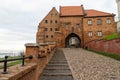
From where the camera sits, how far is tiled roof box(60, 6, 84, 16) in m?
42.0

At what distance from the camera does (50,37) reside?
4859cm

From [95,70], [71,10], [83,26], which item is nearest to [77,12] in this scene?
[71,10]

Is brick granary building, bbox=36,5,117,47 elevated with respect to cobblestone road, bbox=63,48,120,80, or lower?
elevated

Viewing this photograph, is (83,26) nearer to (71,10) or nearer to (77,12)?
(77,12)

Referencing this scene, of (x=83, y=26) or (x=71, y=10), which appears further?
(x=71, y=10)

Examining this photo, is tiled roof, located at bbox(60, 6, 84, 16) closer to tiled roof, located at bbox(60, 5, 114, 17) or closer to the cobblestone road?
tiled roof, located at bbox(60, 5, 114, 17)

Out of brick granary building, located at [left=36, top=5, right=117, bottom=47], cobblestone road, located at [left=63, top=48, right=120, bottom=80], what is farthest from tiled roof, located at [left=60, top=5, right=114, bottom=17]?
cobblestone road, located at [left=63, top=48, right=120, bottom=80]

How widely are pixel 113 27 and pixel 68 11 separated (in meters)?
13.4

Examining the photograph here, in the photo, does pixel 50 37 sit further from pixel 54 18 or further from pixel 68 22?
pixel 68 22

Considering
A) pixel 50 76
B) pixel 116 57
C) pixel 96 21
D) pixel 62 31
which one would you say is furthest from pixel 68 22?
pixel 50 76

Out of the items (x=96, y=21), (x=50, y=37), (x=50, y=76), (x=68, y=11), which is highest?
(x=68, y=11)

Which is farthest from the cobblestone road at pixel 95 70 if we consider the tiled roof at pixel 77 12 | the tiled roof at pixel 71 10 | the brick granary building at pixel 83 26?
the tiled roof at pixel 71 10

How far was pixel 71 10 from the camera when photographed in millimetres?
45188

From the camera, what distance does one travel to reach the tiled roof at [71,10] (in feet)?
138
